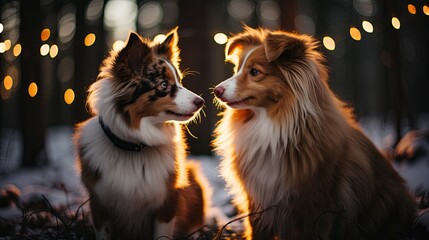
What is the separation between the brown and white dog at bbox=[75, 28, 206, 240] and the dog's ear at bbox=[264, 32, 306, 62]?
0.71 metres

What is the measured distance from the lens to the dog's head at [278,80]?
118 inches

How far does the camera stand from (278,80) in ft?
10.1

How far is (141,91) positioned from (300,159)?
1402mm

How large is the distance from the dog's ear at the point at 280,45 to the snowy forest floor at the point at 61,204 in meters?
1.34

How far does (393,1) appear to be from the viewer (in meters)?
6.17

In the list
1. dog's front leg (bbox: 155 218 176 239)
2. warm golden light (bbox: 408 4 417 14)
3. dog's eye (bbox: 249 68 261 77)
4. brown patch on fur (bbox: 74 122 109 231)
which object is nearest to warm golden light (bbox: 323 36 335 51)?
warm golden light (bbox: 408 4 417 14)

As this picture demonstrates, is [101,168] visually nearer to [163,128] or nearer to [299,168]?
[163,128]

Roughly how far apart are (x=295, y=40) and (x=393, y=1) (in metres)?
4.14

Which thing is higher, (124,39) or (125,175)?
(124,39)

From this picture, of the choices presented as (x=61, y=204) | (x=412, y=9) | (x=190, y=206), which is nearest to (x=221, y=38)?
(x=190, y=206)

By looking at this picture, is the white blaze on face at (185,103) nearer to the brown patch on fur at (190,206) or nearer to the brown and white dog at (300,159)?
the brown and white dog at (300,159)

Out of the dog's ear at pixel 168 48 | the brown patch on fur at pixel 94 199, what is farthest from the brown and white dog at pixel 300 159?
the brown patch on fur at pixel 94 199

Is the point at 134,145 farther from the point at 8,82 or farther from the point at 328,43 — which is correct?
the point at 8,82

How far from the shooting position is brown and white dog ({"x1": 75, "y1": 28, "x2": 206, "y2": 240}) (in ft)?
9.72
